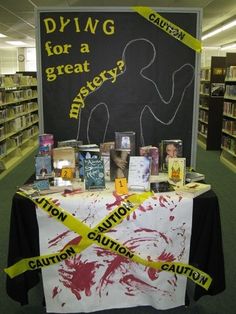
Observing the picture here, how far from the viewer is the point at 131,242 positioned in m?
2.09

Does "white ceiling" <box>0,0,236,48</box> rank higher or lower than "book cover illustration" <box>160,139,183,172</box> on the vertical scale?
higher

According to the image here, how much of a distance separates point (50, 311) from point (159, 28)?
2116 mm

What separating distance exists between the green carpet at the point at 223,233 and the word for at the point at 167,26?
76.2 inches

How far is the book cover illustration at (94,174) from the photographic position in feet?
7.27

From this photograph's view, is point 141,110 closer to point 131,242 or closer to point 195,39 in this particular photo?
point 195,39

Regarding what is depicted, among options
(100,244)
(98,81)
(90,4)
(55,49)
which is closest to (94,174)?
(100,244)

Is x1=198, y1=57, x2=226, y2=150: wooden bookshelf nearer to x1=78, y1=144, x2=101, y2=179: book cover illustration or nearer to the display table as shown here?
x1=78, y1=144, x2=101, y2=179: book cover illustration

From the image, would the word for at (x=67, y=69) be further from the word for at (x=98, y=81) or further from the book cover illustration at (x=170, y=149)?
the book cover illustration at (x=170, y=149)

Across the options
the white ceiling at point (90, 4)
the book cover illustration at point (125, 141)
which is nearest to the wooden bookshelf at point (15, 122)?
the white ceiling at point (90, 4)

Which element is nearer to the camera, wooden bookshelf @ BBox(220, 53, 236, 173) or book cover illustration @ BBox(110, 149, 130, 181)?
book cover illustration @ BBox(110, 149, 130, 181)

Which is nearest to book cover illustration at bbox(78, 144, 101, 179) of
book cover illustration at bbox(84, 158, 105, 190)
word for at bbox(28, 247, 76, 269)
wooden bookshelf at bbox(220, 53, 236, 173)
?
book cover illustration at bbox(84, 158, 105, 190)

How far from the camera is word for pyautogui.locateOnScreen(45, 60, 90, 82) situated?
8.72 ft

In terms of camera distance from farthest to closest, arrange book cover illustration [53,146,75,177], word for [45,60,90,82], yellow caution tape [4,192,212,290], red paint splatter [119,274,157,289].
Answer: word for [45,60,90,82] < book cover illustration [53,146,75,177] < red paint splatter [119,274,157,289] < yellow caution tape [4,192,212,290]

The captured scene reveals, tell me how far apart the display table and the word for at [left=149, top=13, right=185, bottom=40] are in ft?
4.05
